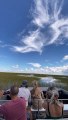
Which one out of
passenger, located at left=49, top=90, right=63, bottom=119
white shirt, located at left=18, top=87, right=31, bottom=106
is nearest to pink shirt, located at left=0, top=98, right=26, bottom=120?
passenger, located at left=49, top=90, right=63, bottom=119

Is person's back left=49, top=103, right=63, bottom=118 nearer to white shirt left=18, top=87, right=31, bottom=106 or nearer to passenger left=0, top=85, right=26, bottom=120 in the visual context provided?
A: white shirt left=18, top=87, right=31, bottom=106

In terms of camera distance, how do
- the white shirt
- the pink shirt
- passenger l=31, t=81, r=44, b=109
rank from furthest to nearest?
the white shirt
passenger l=31, t=81, r=44, b=109
the pink shirt

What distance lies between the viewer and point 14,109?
322 cm

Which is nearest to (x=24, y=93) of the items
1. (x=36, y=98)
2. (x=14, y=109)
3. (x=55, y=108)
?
(x=36, y=98)

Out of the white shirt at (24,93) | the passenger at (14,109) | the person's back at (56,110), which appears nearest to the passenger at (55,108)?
the person's back at (56,110)

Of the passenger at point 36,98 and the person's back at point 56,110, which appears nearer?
the person's back at point 56,110

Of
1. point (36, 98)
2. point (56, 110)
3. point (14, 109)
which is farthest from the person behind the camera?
point (36, 98)

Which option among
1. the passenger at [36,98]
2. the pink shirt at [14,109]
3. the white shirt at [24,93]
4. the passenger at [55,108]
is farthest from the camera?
the white shirt at [24,93]

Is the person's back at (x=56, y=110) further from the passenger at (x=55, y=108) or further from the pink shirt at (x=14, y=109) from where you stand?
the pink shirt at (x=14, y=109)

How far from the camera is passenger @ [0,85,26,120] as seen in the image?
10.5ft

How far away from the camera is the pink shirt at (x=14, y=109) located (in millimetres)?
3188

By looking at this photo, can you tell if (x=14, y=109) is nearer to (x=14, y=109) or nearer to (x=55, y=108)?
(x=14, y=109)

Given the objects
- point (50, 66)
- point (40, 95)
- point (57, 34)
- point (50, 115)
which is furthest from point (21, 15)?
point (50, 115)

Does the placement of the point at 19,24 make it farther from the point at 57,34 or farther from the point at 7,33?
the point at 57,34
